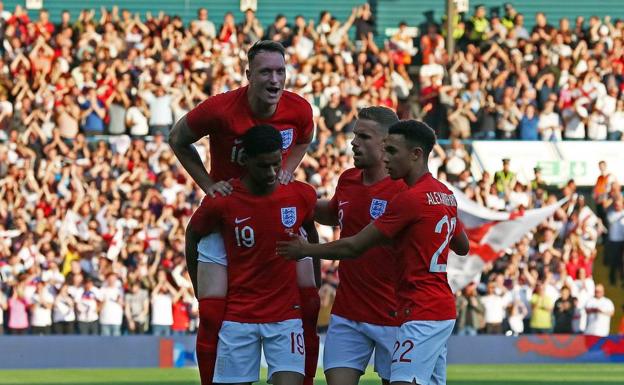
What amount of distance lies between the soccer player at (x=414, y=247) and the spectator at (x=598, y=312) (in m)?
17.9

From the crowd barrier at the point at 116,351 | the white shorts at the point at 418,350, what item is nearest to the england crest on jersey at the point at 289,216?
the white shorts at the point at 418,350

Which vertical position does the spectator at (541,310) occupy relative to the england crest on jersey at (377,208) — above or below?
below

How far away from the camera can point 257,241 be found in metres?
9.45

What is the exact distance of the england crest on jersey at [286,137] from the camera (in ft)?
32.4

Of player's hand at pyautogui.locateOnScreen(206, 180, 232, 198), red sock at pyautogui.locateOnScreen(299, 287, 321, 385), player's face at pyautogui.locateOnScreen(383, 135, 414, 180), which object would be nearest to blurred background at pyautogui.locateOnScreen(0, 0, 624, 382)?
red sock at pyautogui.locateOnScreen(299, 287, 321, 385)

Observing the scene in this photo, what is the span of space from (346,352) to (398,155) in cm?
163

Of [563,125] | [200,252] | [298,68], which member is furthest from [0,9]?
[200,252]

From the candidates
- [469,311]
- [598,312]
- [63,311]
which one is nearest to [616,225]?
[598,312]

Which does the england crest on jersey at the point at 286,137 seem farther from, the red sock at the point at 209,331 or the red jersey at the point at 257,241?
the red sock at the point at 209,331

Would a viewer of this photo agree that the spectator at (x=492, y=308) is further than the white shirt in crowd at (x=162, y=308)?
Yes

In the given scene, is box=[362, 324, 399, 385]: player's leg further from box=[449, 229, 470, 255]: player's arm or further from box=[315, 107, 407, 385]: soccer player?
box=[449, 229, 470, 255]: player's arm

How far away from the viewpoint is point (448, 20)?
3144 centimetres

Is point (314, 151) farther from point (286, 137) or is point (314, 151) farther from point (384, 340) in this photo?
point (384, 340)

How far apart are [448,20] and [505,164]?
5.02m
